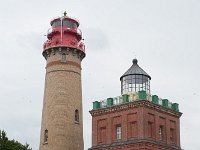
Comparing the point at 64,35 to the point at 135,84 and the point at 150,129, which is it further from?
the point at 150,129

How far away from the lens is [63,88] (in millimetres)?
48969

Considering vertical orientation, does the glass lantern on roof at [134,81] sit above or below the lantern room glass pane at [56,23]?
below

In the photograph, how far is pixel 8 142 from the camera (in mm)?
42406

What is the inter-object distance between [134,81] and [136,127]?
16.0 feet

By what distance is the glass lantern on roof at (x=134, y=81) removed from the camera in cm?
4416

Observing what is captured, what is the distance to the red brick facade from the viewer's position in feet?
134

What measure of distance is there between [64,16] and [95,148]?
15033 mm

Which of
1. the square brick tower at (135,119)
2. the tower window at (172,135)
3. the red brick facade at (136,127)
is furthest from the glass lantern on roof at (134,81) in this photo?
the tower window at (172,135)

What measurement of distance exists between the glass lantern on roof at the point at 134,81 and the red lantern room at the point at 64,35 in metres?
7.93

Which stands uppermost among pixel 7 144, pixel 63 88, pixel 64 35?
pixel 64 35

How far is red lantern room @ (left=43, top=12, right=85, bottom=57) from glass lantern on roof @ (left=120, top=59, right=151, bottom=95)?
26.0 feet

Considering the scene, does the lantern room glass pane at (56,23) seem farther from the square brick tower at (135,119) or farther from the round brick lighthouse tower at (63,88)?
the square brick tower at (135,119)

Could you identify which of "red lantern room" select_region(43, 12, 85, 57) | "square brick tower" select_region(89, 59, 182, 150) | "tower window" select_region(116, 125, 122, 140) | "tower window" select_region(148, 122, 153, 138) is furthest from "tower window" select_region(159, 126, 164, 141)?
"red lantern room" select_region(43, 12, 85, 57)

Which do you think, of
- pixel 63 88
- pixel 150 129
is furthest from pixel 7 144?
pixel 150 129
